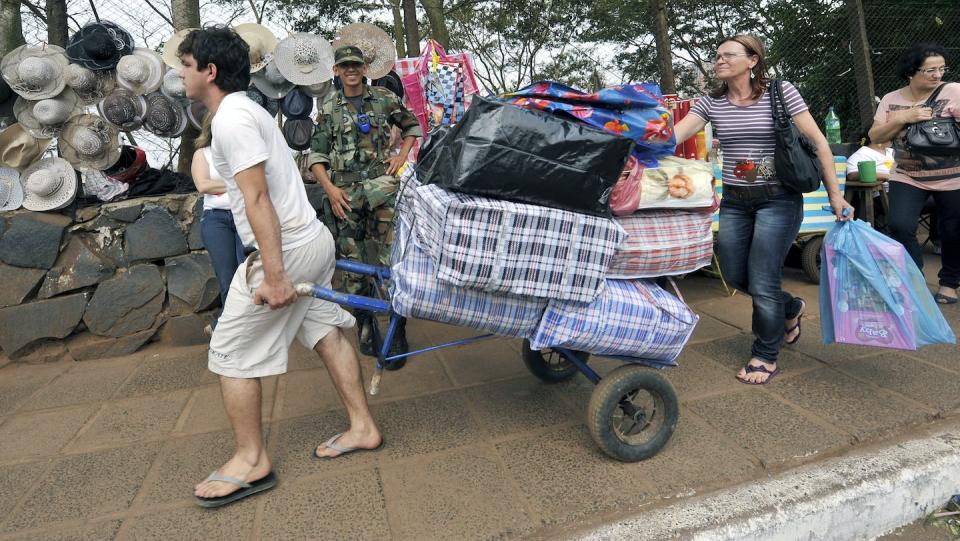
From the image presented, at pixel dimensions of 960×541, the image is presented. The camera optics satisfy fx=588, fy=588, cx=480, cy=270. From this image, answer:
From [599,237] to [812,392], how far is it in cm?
171

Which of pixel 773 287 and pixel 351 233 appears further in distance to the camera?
pixel 351 233

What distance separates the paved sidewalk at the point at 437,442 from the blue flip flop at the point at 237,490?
0.12 feet

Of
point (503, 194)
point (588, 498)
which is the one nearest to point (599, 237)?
point (503, 194)

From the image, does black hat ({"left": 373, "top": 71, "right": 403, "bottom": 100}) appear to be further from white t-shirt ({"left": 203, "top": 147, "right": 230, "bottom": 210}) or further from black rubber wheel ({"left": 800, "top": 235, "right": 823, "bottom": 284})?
black rubber wheel ({"left": 800, "top": 235, "right": 823, "bottom": 284})

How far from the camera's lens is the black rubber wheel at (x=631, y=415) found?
7.65ft

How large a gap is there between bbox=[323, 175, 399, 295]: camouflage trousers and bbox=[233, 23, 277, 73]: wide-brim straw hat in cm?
145

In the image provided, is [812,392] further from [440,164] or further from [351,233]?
[351,233]

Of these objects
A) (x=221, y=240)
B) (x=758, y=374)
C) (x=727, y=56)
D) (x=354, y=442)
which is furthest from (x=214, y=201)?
(x=758, y=374)

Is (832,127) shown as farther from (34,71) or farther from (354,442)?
(34,71)

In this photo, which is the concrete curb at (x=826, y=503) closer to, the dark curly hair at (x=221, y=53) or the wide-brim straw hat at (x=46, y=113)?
the dark curly hair at (x=221, y=53)

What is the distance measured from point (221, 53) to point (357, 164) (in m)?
1.69

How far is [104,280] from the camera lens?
4.31 metres

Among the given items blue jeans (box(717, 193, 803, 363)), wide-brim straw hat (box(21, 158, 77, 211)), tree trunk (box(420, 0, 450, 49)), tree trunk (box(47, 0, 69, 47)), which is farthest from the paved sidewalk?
tree trunk (box(420, 0, 450, 49))

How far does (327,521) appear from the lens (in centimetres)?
216
